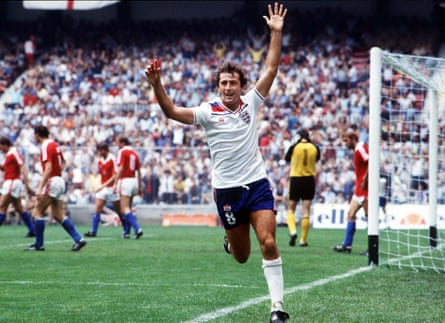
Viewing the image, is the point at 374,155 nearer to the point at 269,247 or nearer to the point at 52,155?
the point at 52,155

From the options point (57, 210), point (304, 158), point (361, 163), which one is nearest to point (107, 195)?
point (304, 158)

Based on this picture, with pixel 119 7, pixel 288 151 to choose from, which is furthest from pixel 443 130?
pixel 119 7

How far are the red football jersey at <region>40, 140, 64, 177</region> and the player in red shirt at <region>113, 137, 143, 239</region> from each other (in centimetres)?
475

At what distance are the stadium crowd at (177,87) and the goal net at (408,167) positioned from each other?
2.41 metres

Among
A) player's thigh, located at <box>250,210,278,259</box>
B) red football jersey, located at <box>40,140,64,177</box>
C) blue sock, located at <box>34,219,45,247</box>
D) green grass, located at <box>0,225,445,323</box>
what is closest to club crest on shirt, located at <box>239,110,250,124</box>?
player's thigh, located at <box>250,210,278,259</box>

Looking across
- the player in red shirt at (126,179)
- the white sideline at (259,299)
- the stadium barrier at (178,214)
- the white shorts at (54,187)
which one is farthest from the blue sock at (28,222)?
the white sideline at (259,299)

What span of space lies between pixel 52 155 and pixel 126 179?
548cm

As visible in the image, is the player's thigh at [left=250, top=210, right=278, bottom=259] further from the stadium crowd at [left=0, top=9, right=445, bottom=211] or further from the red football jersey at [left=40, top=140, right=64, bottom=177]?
the stadium crowd at [left=0, top=9, right=445, bottom=211]

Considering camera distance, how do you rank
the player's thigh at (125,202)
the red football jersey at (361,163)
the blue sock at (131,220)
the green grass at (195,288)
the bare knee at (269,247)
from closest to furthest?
the bare knee at (269,247)
the green grass at (195,288)
the red football jersey at (361,163)
the blue sock at (131,220)
the player's thigh at (125,202)

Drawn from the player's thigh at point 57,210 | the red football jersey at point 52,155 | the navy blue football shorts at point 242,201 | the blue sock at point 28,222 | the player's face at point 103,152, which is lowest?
the blue sock at point 28,222

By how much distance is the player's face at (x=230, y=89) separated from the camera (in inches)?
298

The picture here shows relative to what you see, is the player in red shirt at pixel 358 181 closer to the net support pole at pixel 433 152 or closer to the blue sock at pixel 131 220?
the net support pole at pixel 433 152

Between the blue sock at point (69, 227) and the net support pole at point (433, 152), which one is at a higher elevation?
the net support pole at point (433, 152)

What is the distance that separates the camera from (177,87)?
1421 inches
